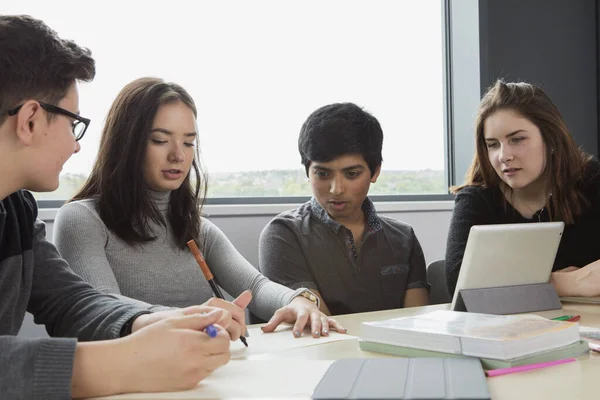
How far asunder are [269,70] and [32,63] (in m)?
1.82

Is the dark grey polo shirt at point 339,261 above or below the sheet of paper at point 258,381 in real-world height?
below

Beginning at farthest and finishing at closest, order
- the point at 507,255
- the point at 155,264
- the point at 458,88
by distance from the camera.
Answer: the point at 458,88 < the point at 155,264 < the point at 507,255

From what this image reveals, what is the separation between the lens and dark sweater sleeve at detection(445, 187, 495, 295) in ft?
6.47

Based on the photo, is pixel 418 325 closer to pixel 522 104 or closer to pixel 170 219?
pixel 170 219

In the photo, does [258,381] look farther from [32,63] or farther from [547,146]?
[547,146]

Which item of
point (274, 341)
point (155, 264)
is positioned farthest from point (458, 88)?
point (274, 341)

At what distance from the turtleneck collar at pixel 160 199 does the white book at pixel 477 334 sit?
97cm

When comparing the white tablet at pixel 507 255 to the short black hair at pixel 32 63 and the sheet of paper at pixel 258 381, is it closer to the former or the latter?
the sheet of paper at pixel 258 381

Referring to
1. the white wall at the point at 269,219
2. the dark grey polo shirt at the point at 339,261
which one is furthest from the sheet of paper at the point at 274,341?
the white wall at the point at 269,219

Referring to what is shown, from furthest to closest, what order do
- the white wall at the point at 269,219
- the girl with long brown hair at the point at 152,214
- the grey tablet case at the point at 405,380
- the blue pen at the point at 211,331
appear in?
1. the white wall at the point at 269,219
2. the girl with long brown hair at the point at 152,214
3. the blue pen at the point at 211,331
4. the grey tablet case at the point at 405,380

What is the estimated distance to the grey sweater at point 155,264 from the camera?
1.62 metres

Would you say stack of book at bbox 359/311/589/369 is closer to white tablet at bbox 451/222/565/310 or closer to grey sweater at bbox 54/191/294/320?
white tablet at bbox 451/222/565/310

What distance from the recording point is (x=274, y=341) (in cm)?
124

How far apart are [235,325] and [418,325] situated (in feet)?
1.02
